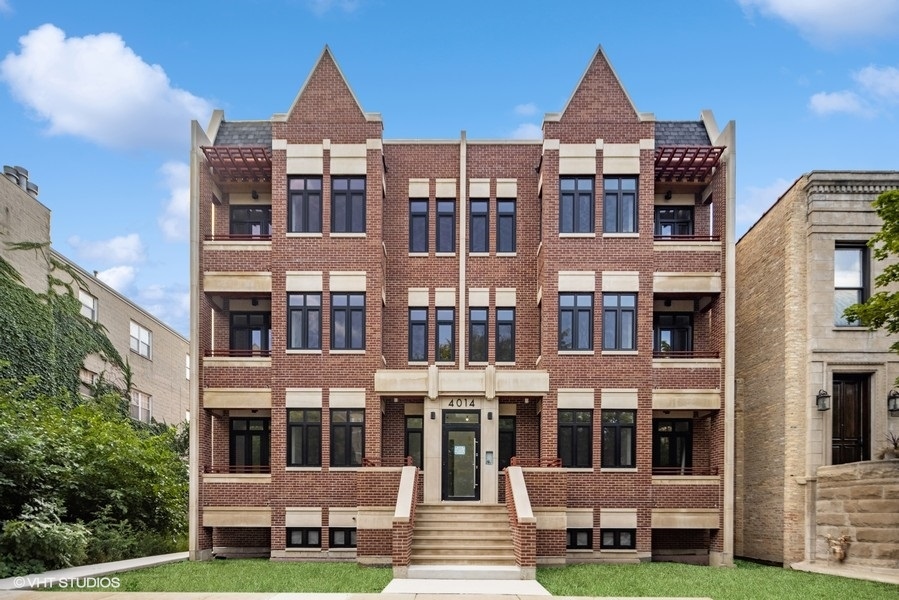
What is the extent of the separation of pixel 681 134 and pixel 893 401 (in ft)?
30.1

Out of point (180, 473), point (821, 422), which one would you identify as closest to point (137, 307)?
point (180, 473)

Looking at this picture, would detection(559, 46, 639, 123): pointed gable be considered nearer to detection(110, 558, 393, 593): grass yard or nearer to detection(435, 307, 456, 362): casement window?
detection(435, 307, 456, 362): casement window

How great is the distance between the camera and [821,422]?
1933 centimetres

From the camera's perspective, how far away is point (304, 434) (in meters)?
20.5

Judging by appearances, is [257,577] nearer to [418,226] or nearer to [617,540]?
[617,540]

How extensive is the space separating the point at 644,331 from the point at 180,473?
15979 mm

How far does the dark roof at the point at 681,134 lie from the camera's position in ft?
72.2

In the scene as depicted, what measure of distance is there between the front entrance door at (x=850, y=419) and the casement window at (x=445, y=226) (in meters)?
11.1

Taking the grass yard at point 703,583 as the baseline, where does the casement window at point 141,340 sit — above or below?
above

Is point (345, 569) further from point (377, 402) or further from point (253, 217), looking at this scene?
point (253, 217)

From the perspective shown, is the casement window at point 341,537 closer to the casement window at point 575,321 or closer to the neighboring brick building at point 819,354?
the casement window at point 575,321

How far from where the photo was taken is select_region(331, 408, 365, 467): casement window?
20484 mm

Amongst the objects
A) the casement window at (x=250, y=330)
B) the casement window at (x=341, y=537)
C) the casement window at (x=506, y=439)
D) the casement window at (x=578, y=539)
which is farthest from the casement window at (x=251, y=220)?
the casement window at (x=578, y=539)

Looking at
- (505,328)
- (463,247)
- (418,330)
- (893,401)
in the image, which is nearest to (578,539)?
(505,328)
